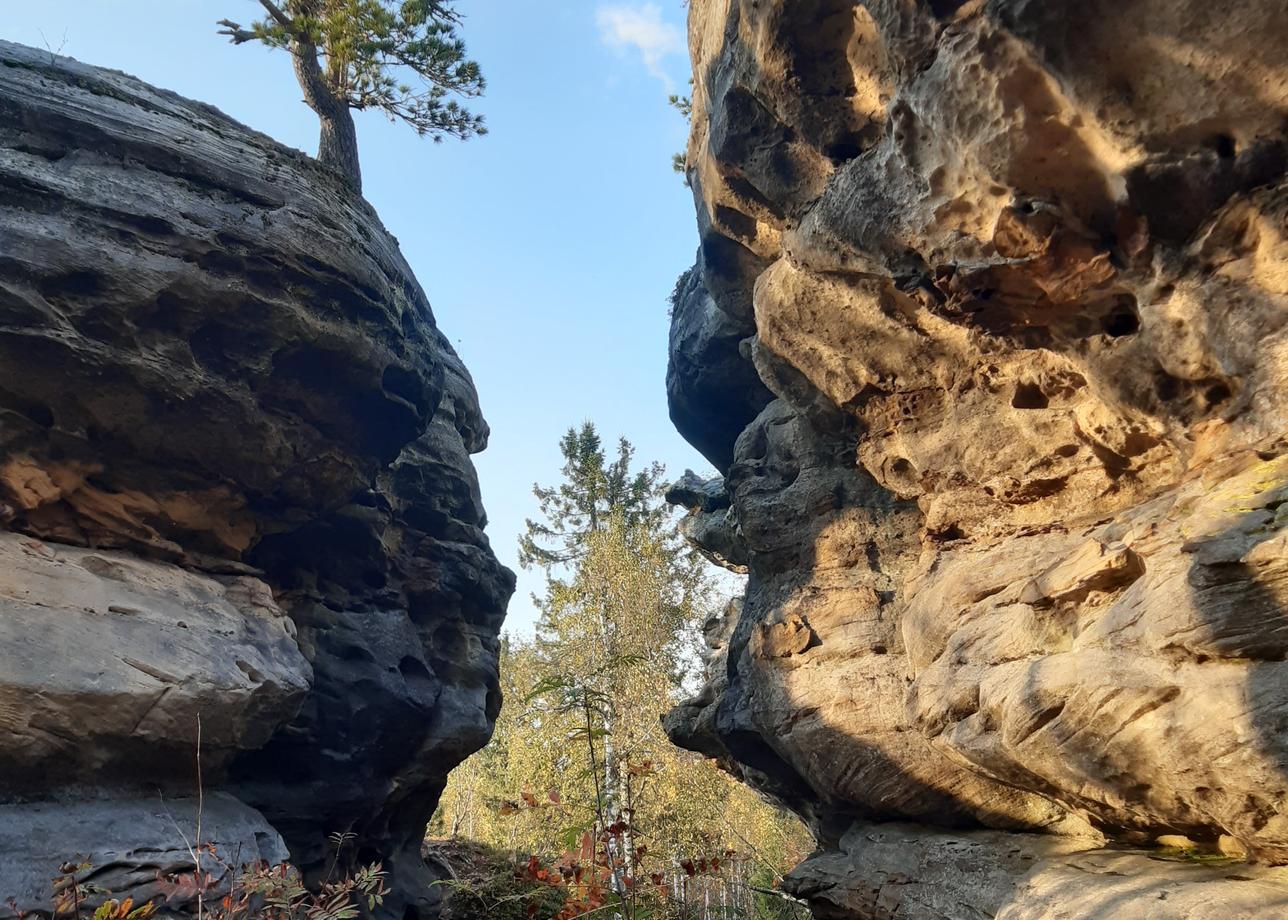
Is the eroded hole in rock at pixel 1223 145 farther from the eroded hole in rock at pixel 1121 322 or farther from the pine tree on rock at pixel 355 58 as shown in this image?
the pine tree on rock at pixel 355 58

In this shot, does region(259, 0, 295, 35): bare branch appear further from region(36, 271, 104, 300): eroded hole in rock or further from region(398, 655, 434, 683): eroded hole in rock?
region(398, 655, 434, 683): eroded hole in rock

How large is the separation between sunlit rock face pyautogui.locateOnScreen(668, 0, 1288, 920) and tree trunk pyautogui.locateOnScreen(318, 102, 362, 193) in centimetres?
623

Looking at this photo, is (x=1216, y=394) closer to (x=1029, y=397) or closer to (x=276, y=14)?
(x=1029, y=397)

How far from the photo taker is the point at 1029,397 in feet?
27.8

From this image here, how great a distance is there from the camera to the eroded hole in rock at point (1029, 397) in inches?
332

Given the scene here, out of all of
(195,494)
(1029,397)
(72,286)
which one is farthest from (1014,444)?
(72,286)

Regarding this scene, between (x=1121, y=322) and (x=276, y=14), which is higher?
(x=276, y=14)

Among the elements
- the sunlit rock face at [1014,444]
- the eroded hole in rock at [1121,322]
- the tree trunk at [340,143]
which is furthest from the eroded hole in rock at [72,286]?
the eroded hole in rock at [1121,322]

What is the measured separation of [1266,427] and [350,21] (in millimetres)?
13140

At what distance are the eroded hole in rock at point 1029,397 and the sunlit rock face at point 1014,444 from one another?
0.04 metres

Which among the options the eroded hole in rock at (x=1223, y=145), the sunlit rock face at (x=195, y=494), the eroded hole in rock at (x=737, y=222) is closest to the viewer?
the eroded hole in rock at (x=1223, y=145)

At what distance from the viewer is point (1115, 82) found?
6.03m

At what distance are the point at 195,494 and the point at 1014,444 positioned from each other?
10.3 metres

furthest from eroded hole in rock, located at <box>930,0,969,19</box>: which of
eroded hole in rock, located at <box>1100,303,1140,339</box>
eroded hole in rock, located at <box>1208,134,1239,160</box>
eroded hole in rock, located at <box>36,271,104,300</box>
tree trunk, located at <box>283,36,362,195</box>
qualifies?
tree trunk, located at <box>283,36,362,195</box>
